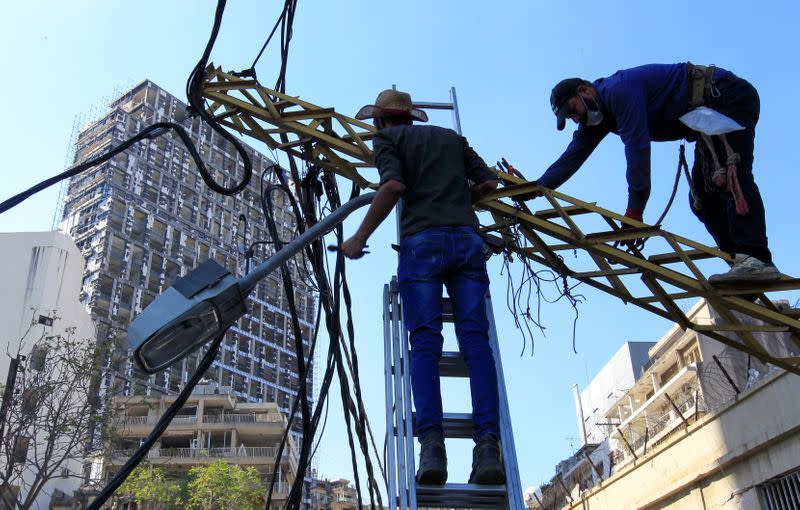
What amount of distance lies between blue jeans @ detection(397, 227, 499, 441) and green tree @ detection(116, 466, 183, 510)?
121 feet

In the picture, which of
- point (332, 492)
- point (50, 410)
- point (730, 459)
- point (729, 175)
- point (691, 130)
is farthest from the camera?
point (332, 492)

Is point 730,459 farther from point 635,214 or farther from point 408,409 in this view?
point 408,409

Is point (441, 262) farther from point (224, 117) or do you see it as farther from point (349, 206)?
point (224, 117)

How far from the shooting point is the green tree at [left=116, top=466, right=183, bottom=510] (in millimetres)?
37656

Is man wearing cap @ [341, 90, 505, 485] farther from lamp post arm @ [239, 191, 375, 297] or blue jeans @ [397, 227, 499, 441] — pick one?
lamp post arm @ [239, 191, 375, 297]

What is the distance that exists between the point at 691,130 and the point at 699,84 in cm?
33

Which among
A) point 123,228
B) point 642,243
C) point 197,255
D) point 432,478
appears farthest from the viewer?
point 197,255

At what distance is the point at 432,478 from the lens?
3.59 meters

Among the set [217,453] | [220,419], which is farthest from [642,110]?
[220,419]

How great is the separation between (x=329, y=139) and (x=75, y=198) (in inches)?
3100

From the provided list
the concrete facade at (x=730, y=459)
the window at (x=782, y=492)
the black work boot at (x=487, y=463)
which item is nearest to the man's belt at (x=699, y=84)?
the black work boot at (x=487, y=463)

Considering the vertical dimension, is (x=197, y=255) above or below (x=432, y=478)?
above

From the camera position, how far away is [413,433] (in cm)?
397

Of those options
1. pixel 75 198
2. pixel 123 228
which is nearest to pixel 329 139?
pixel 123 228
